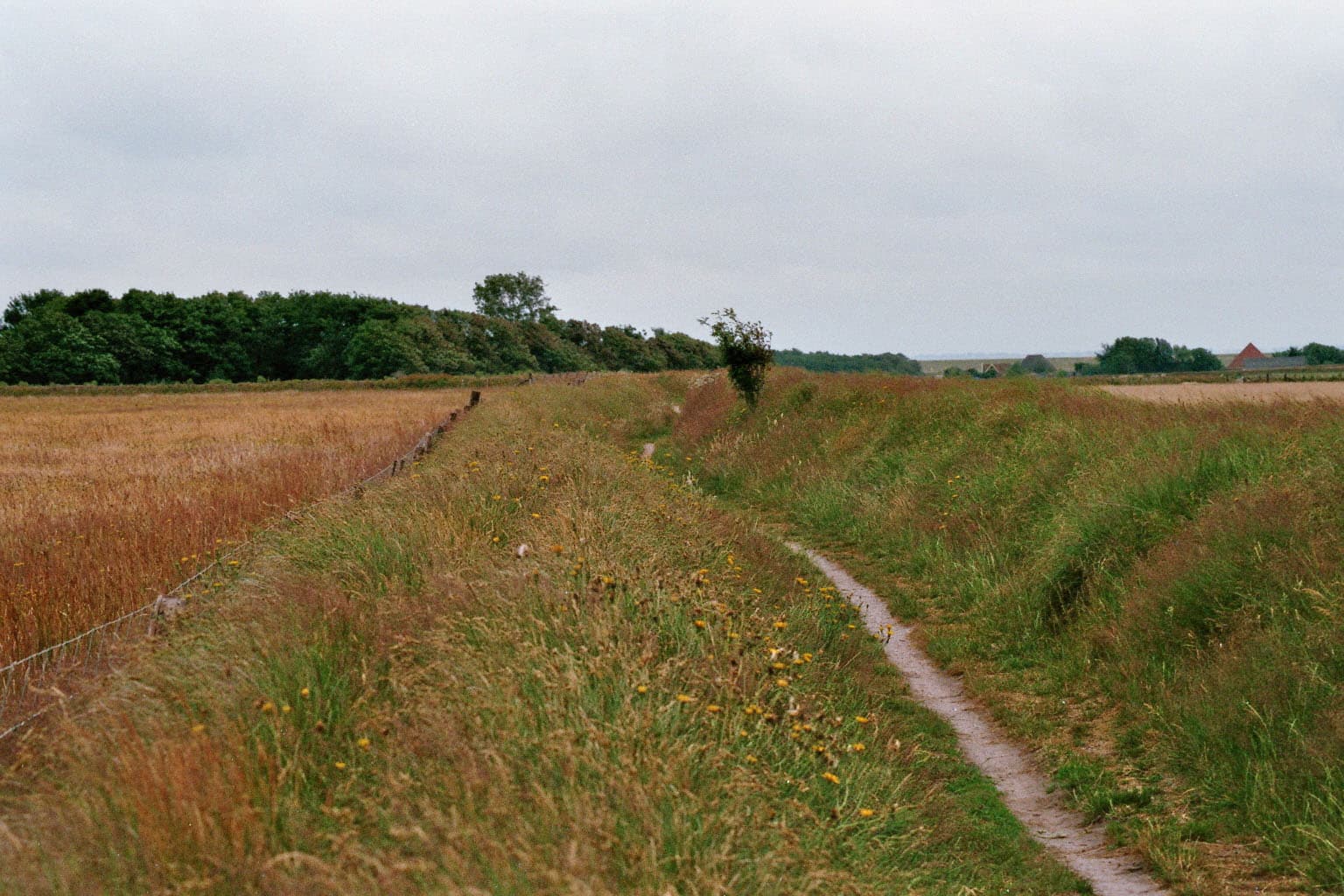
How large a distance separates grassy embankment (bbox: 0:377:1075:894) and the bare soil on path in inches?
7.9

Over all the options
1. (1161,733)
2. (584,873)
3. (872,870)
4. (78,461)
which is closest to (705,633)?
(872,870)

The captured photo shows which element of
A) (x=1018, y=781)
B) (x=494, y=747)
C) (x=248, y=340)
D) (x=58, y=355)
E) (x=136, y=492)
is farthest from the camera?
(x=248, y=340)

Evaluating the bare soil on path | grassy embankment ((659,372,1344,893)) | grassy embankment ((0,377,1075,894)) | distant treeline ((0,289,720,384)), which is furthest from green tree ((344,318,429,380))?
grassy embankment ((0,377,1075,894))

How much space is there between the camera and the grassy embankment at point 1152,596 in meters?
5.67

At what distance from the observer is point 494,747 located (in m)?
3.75

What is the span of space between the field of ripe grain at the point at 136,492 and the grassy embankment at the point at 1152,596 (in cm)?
693

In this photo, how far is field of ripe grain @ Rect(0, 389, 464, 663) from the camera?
26.3 ft

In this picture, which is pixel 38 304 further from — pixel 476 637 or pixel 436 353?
pixel 476 637

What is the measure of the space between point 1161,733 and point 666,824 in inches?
180


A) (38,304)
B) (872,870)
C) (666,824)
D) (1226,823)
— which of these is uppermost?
(38,304)

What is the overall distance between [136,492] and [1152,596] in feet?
40.5

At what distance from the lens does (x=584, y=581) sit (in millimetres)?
5879

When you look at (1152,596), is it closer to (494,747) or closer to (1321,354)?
(494,747)

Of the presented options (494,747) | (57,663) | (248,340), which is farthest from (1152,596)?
(248,340)
